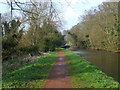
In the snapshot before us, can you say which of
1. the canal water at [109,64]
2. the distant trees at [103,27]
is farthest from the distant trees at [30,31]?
the distant trees at [103,27]

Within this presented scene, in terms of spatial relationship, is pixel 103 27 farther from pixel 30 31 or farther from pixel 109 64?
pixel 109 64

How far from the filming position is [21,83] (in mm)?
9547

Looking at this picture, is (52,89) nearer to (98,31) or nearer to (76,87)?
(76,87)

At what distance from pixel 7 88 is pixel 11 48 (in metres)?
10.1

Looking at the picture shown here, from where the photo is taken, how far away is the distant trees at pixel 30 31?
56.2 feet

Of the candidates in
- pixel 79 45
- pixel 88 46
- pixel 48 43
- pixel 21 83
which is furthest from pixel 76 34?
pixel 21 83

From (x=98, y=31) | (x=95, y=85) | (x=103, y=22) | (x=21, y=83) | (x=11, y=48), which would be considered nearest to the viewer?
(x=95, y=85)

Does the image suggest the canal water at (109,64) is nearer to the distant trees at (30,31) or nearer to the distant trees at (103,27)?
the distant trees at (30,31)

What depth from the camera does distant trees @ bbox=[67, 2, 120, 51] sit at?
43469mm

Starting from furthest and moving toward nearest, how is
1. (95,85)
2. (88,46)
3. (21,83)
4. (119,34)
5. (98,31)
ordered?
(88,46) < (98,31) < (119,34) < (21,83) < (95,85)

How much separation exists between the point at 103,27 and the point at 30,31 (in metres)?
27.2

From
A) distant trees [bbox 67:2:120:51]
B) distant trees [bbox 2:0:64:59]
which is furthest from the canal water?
distant trees [bbox 67:2:120:51]

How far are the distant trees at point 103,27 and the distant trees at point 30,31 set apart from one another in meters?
14.1

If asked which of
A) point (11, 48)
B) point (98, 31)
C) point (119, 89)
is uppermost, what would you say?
point (98, 31)
